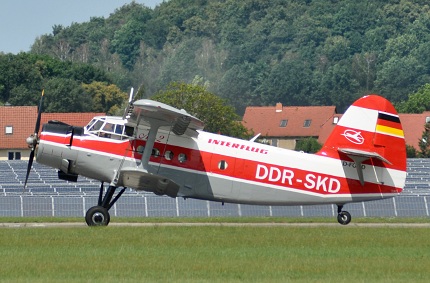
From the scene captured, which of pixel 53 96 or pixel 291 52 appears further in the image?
pixel 291 52

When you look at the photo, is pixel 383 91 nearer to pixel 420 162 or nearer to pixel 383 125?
pixel 420 162

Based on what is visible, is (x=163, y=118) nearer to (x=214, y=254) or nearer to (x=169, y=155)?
(x=169, y=155)

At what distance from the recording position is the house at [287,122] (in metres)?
112

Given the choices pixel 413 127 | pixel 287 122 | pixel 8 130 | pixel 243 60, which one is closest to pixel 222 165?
pixel 8 130

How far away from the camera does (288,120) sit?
114 metres

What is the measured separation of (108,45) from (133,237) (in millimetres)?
164986

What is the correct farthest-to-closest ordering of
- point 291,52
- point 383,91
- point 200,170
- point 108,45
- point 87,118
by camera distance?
point 108,45, point 291,52, point 383,91, point 87,118, point 200,170

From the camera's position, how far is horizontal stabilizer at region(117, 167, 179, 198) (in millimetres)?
30844

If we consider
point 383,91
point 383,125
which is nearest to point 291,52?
point 383,91

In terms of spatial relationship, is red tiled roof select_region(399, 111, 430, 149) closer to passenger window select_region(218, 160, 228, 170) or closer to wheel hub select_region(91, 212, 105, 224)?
passenger window select_region(218, 160, 228, 170)

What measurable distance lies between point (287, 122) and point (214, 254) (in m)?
89.6

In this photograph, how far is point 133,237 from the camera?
27.3 meters

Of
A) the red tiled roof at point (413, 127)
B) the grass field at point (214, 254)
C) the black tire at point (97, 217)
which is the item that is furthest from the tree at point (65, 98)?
the grass field at point (214, 254)

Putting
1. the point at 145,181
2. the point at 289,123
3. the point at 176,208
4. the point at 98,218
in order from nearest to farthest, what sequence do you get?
the point at 145,181 < the point at 98,218 < the point at 176,208 < the point at 289,123
